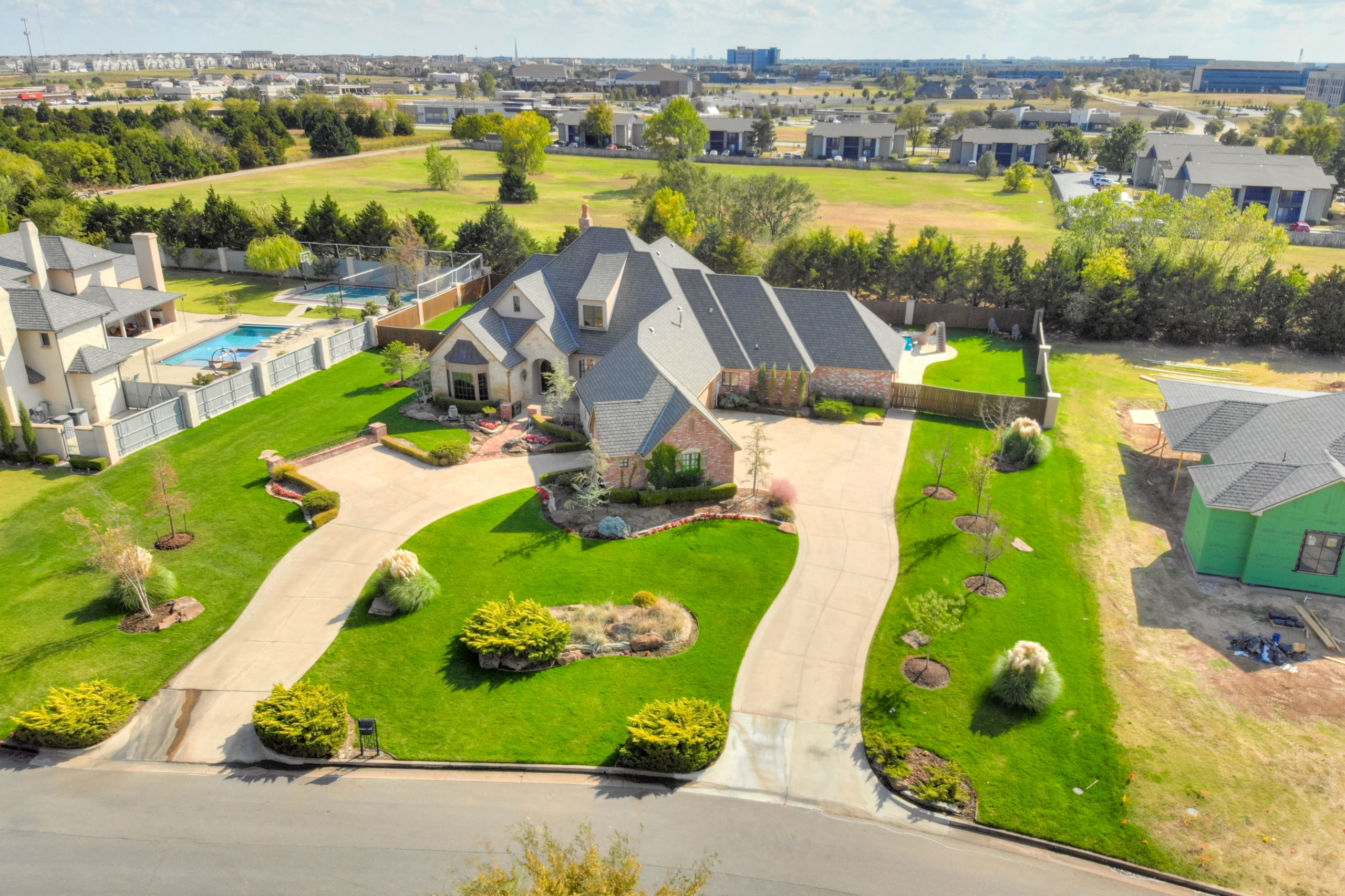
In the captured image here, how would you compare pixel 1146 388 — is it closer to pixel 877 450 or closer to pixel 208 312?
pixel 877 450

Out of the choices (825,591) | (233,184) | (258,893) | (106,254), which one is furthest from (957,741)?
(233,184)

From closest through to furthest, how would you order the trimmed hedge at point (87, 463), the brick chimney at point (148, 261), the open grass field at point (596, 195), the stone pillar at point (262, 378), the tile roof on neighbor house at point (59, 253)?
the trimmed hedge at point (87, 463)
the stone pillar at point (262, 378)
the tile roof on neighbor house at point (59, 253)
the brick chimney at point (148, 261)
the open grass field at point (596, 195)

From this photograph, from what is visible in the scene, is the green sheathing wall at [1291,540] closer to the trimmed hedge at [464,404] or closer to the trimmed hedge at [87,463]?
the trimmed hedge at [464,404]

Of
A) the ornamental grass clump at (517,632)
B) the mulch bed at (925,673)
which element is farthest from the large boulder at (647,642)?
the mulch bed at (925,673)

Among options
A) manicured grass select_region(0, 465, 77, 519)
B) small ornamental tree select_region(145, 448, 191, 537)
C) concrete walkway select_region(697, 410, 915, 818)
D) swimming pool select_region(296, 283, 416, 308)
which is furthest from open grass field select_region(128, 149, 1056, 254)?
small ornamental tree select_region(145, 448, 191, 537)

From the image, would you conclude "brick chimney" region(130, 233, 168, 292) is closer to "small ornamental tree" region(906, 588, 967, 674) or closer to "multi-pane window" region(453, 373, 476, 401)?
"multi-pane window" region(453, 373, 476, 401)

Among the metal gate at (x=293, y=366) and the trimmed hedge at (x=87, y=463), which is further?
the metal gate at (x=293, y=366)

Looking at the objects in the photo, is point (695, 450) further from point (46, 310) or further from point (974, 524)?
point (46, 310)
